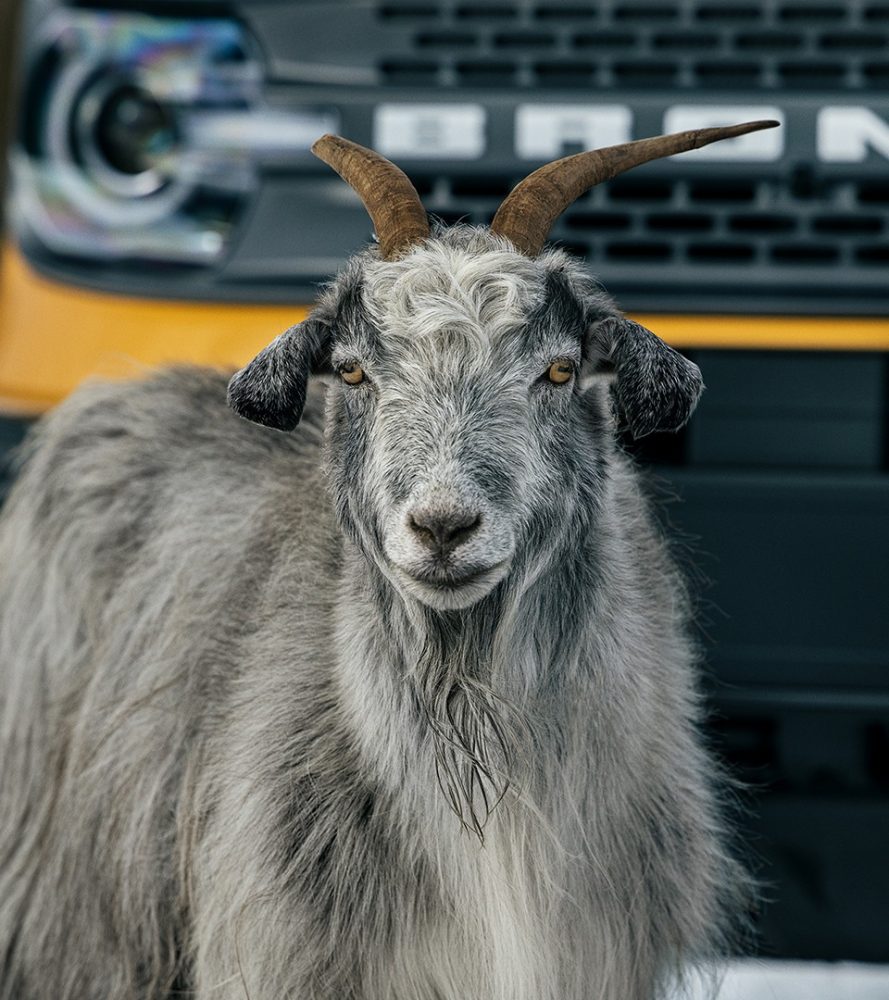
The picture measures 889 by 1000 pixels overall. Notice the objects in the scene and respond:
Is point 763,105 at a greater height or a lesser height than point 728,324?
greater

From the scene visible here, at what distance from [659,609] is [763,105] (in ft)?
3.97

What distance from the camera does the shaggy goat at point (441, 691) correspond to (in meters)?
3.29

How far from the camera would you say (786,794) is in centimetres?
418

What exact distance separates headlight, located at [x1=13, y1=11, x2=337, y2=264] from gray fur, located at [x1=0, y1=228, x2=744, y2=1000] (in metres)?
0.74

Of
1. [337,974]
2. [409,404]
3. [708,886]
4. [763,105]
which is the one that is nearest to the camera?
[409,404]

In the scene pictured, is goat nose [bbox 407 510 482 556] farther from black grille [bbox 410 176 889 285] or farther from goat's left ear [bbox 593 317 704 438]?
black grille [bbox 410 176 889 285]

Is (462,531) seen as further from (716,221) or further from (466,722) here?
(716,221)

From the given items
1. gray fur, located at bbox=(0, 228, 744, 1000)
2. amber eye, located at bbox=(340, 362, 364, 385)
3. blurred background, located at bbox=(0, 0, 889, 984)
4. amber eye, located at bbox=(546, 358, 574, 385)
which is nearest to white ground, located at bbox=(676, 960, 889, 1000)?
blurred background, located at bbox=(0, 0, 889, 984)

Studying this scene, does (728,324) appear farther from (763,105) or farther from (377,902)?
(377,902)

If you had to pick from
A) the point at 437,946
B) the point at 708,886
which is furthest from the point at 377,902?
the point at 708,886

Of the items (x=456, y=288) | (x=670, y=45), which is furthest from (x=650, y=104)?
(x=456, y=288)

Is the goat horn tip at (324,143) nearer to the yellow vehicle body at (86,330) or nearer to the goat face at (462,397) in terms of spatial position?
the goat face at (462,397)

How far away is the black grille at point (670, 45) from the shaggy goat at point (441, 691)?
0.79 m

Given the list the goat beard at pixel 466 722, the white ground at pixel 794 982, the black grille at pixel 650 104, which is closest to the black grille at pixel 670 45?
the black grille at pixel 650 104
